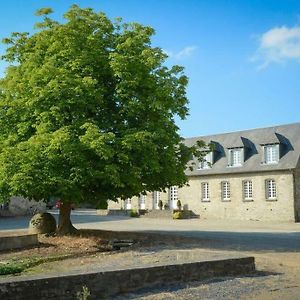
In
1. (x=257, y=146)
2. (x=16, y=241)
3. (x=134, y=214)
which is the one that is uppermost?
(x=257, y=146)

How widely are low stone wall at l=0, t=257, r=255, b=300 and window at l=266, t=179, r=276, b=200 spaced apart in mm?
27372

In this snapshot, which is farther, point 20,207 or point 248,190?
point 20,207

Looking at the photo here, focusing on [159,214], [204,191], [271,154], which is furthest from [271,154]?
[159,214]

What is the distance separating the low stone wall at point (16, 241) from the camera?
17.2 m

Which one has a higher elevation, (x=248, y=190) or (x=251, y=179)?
(x=251, y=179)

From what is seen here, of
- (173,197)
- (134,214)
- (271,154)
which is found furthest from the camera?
Result: (173,197)

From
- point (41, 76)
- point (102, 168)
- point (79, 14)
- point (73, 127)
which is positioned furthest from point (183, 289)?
point (79, 14)

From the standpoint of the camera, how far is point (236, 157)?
4131 centimetres

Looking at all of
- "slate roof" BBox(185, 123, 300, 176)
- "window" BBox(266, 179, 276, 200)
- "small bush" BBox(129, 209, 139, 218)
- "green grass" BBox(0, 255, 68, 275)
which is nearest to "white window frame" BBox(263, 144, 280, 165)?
"slate roof" BBox(185, 123, 300, 176)

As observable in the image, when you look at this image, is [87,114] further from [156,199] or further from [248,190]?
[156,199]

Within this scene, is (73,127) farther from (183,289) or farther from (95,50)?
(183,289)

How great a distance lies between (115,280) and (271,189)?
31120 mm

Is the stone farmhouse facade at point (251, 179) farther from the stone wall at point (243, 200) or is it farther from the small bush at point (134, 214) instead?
the small bush at point (134, 214)

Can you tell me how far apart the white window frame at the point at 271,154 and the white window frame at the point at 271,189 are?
5.16 feet
